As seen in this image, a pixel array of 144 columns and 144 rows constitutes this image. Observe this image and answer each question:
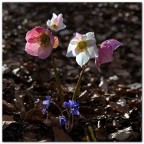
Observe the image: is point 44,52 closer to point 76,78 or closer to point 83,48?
point 83,48

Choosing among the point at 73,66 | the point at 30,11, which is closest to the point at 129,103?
the point at 73,66

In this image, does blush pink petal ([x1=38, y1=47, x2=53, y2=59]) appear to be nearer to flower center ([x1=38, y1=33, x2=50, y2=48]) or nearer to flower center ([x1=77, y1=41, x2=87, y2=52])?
flower center ([x1=38, y1=33, x2=50, y2=48])

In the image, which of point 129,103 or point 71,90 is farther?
point 71,90

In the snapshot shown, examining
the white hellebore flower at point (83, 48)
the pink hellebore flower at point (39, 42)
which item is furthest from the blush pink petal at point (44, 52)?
the white hellebore flower at point (83, 48)

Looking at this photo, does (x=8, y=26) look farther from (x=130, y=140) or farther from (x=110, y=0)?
(x=130, y=140)

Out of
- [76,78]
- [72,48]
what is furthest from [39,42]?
[76,78]

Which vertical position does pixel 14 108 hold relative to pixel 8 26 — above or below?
below
